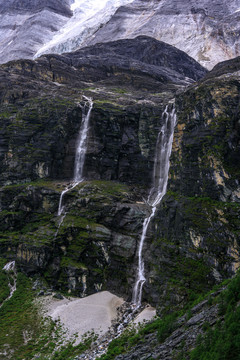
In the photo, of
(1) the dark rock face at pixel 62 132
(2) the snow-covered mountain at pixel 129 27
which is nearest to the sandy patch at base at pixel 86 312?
(1) the dark rock face at pixel 62 132

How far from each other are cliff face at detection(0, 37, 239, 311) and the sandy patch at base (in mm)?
2014

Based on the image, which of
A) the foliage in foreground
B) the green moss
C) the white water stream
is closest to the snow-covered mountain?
the green moss

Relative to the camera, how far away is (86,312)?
1195 inches

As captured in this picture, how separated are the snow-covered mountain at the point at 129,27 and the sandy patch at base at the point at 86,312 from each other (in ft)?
313

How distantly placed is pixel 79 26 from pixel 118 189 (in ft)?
437

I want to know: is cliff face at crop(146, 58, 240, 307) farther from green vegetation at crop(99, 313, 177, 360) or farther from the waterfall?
the waterfall

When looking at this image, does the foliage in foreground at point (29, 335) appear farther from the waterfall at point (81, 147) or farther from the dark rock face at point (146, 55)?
the dark rock face at point (146, 55)

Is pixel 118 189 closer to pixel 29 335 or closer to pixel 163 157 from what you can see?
pixel 163 157

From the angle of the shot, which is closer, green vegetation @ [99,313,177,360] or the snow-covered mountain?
green vegetation @ [99,313,177,360]

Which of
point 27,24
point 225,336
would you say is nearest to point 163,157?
point 225,336

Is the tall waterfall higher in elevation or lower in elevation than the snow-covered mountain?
lower

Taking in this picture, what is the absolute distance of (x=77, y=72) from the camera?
82312 mm

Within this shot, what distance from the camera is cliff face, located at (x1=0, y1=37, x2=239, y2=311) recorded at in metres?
31.3

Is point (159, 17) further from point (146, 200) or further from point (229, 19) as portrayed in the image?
point (146, 200)
